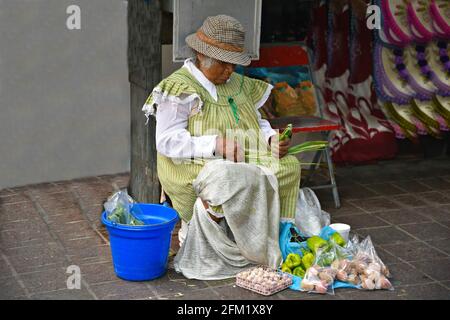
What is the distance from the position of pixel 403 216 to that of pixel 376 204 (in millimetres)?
314

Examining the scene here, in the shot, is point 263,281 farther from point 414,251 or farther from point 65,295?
point 414,251

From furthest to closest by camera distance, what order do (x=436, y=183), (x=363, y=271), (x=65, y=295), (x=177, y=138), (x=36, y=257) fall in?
(x=436, y=183)
(x=36, y=257)
(x=177, y=138)
(x=363, y=271)
(x=65, y=295)

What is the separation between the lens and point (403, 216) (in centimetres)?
686

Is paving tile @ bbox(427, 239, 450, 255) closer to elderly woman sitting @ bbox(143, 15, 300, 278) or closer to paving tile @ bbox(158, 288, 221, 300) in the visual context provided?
elderly woman sitting @ bbox(143, 15, 300, 278)

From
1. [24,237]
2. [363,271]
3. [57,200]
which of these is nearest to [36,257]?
[24,237]

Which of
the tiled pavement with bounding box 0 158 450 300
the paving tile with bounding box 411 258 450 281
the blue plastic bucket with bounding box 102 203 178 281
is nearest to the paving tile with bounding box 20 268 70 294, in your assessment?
the tiled pavement with bounding box 0 158 450 300

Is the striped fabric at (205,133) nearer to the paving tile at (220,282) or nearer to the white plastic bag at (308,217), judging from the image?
the white plastic bag at (308,217)

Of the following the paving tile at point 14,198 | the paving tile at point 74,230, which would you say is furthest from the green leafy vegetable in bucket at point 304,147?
the paving tile at point 14,198

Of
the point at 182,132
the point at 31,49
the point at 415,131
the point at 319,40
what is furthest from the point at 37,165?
the point at 415,131

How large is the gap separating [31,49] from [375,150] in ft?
10.4

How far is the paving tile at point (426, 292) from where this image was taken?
5398 mm

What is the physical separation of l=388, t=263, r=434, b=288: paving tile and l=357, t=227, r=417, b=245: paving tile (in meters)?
0.43

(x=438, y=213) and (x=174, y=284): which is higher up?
(x=438, y=213)

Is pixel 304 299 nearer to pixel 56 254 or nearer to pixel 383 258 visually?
pixel 383 258
